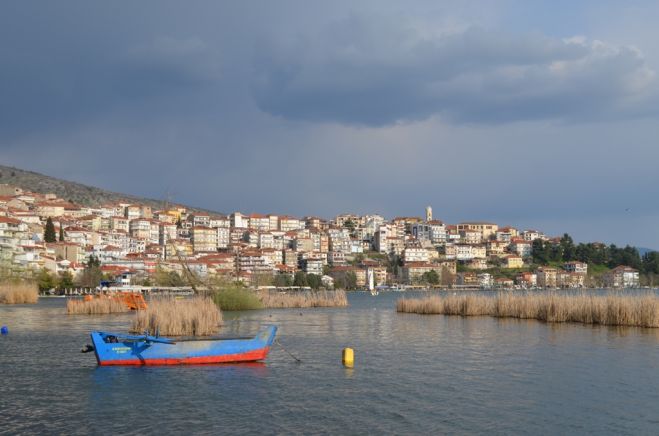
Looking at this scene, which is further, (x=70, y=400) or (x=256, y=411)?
(x=70, y=400)

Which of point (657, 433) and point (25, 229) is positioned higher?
point (25, 229)

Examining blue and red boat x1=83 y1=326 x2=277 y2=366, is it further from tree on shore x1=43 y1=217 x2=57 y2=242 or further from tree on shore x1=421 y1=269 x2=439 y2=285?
tree on shore x1=421 y1=269 x2=439 y2=285

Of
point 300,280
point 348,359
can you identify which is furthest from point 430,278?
point 348,359

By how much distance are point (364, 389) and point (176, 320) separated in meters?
13.7

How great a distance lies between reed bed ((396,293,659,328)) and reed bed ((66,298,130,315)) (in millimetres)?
25054

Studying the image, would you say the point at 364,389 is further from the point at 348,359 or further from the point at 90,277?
the point at 90,277

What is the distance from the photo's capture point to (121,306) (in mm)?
58688

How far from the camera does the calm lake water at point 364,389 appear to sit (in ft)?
52.7

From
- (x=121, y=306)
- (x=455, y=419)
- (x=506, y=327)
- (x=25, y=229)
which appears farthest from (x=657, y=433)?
(x=25, y=229)

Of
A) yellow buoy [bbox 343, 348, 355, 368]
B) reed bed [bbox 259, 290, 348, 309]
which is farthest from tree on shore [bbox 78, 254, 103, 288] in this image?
yellow buoy [bbox 343, 348, 355, 368]

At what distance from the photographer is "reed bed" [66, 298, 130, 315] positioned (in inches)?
2160

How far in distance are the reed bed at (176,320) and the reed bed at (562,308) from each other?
19.2m

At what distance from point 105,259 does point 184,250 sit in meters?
34.0

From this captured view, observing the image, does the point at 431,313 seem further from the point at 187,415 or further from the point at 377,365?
the point at 187,415
